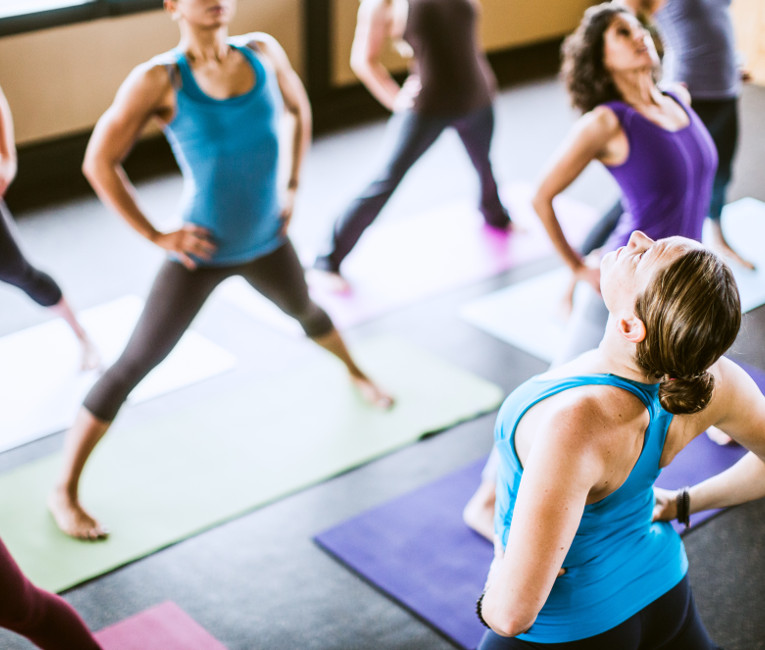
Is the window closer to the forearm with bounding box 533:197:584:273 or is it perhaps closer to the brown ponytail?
the forearm with bounding box 533:197:584:273

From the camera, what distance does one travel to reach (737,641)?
2355 mm

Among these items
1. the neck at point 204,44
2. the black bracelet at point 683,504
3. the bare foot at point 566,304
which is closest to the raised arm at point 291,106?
the neck at point 204,44

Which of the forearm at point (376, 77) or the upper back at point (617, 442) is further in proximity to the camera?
the forearm at point (376, 77)

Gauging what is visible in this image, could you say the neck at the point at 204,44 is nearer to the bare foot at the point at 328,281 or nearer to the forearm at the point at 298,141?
the forearm at the point at 298,141

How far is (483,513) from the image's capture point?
271cm

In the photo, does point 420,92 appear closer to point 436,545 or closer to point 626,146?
point 626,146

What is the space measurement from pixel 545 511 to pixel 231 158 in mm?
1601

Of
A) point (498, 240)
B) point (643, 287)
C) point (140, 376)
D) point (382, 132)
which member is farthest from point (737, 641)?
point (382, 132)

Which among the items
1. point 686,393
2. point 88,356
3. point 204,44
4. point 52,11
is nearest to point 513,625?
point 686,393

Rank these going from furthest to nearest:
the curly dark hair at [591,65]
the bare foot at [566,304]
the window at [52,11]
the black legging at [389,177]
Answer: the window at [52,11], the black legging at [389,177], the bare foot at [566,304], the curly dark hair at [591,65]

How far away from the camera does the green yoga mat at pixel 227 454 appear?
2.74 m

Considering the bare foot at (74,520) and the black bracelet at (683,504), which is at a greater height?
the black bracelet at (683,504)

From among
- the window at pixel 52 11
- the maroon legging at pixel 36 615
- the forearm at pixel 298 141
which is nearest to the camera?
the maroon legging at pixel 36 615

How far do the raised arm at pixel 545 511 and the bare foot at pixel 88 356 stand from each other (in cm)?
254
